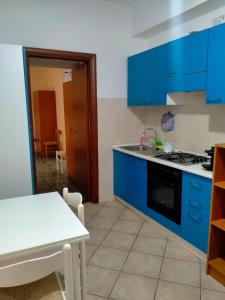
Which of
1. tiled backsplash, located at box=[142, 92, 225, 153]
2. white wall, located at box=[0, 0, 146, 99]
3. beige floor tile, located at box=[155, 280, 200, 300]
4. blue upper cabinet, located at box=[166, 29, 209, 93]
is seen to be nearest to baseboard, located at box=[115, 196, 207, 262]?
beige floor tile, located at box=[155, 280, 200, 300]

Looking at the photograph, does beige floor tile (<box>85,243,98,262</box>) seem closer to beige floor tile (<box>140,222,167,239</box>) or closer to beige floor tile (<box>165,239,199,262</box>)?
beige floor tile (<box>140,222,167,239</box>)

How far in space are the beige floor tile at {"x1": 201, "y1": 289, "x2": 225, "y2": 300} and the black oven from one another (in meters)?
0.69

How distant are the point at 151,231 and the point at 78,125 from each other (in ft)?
6.47

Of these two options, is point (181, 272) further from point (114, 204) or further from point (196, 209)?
point (114, 204)

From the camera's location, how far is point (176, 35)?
304cm

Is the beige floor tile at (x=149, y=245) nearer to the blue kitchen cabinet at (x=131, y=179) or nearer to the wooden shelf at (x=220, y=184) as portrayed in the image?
the blue kitchen cabinet at (x=131, y=179)

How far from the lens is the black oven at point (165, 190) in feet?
8.14

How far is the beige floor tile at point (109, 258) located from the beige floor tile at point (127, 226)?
400 mm

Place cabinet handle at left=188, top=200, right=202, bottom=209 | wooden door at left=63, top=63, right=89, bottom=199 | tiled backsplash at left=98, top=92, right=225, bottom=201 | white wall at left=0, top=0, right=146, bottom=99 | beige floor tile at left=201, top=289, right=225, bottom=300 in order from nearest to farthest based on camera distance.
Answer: beige floor tile at left=201, top=289, right=225, bottom=300 → cabinet handle at left=188, top=200, right=202, bottom=209 → tiled backsplash at left=98, top=92, right=225, bottom=201 → white wall at left=0, top=0, right=146, bottom=99 → wooden door at left=63, top=63, right=89, bottom=199

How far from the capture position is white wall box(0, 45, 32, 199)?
2.22 meters

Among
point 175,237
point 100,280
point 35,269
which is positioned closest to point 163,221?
point 175,237

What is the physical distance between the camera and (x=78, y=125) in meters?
3.94

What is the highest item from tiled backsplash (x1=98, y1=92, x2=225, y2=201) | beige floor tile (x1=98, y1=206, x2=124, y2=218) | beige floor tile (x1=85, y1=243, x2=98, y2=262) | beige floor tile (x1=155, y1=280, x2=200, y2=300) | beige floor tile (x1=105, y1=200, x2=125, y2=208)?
tiled backsplash (x1=98, y1=92, x2=225, y2=201)

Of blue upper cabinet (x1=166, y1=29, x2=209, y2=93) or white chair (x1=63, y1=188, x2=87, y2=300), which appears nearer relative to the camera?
white chair (x1=63, y1=188, x2=87, y2=300)
